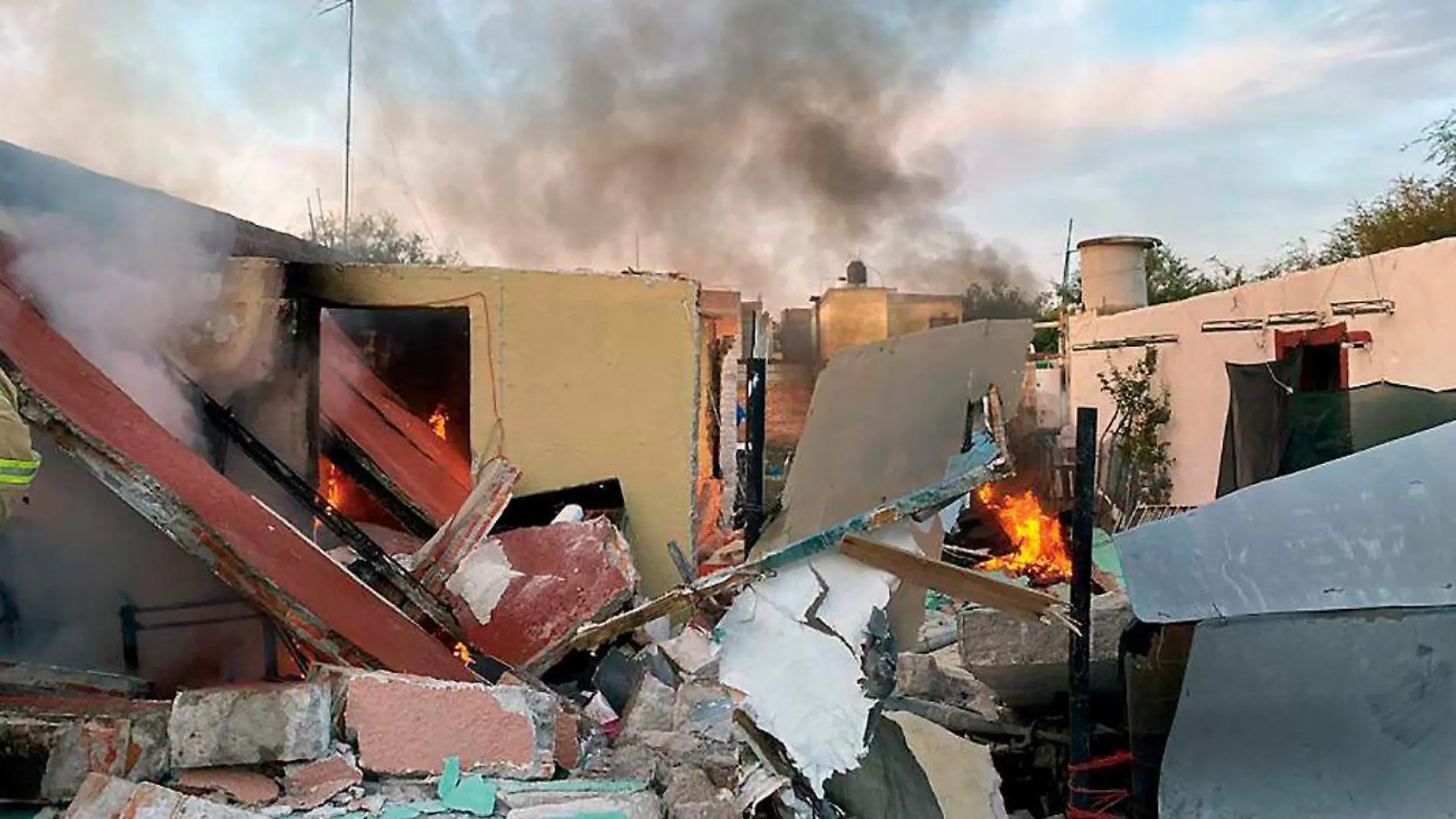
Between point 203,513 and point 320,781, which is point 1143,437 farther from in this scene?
point 320,781

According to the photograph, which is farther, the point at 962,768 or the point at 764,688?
the point at 962,768

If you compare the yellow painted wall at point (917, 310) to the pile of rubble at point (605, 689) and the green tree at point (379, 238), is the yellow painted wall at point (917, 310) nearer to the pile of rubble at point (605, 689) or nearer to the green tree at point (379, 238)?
the green tree at point (379, 238)

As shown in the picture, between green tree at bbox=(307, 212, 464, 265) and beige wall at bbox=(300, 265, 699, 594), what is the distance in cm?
619

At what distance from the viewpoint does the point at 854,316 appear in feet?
65.7

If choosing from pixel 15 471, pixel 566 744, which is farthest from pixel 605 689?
pixel 15 471

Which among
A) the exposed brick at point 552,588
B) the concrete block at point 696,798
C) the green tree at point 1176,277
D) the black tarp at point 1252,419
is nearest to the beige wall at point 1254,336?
the black tarp at point 1252,419

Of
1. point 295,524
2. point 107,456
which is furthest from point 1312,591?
point 295,524

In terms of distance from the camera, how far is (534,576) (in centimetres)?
511

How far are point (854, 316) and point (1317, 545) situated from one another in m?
17.2

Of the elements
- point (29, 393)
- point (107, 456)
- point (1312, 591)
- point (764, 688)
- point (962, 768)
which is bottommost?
point (962, 768)

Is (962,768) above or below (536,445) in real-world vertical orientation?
below

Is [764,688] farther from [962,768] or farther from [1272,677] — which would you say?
[1272,677]

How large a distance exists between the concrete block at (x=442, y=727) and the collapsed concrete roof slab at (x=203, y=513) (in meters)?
0.63

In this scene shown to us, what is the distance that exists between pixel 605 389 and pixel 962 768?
10.4 feet
